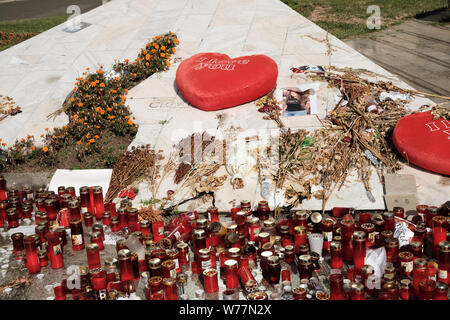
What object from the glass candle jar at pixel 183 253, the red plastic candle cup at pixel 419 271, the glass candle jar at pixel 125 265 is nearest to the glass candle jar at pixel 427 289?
the red plastic candle cup at pixel 419 271

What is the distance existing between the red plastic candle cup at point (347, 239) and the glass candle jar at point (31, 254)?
3.27 m

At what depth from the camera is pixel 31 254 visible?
588 cm

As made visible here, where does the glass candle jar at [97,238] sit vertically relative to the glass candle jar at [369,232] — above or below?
below

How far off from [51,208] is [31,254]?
3.86ft

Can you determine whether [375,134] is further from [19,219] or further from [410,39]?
[410,39]

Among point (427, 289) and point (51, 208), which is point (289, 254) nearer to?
point (427, 289)

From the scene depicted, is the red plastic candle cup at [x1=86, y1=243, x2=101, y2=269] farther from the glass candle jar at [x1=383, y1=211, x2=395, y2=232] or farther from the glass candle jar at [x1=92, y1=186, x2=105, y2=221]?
the glass candle jar at [x1=383, y1=211, x2=395, y2=232]

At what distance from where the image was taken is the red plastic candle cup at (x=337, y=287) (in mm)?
4945

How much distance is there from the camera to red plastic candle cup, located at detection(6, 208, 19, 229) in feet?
22.5

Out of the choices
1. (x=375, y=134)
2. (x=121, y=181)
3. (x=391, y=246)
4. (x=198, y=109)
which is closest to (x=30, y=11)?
(x=198, y=109)

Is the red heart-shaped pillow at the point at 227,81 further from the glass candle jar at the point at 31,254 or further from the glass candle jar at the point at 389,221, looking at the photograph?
the glass candle jar at the point at 31,254

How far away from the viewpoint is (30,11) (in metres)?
18.9

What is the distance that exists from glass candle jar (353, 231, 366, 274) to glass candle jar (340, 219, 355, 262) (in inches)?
7.6

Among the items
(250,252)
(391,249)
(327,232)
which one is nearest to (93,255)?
(250,252)
